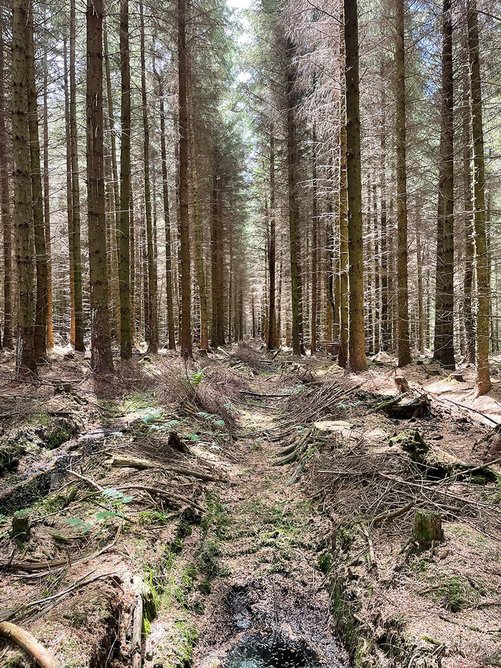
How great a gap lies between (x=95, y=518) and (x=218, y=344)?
61.0 ft

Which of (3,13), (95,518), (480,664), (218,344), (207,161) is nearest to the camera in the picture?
(480,664)

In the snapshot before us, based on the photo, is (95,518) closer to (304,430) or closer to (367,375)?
(304,430)

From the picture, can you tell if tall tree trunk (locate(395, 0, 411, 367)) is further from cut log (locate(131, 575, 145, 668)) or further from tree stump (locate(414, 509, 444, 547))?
cut log (locate(131, 575, 145, 668))

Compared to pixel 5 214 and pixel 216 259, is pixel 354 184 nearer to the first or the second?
pixel 5 214

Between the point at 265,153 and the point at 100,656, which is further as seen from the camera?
the point at 265,153

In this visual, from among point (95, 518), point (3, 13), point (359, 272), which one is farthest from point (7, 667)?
point (3, 13)

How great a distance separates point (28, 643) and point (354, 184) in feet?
29.7

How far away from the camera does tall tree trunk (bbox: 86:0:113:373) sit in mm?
8180

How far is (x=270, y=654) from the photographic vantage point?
2676mm

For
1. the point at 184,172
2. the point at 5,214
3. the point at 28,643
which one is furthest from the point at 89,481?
the point at 5,214

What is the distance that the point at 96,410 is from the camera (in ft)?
20.9

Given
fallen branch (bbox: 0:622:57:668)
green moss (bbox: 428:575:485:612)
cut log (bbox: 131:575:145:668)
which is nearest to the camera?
fallen branch (bbox: 0:622:57:668)

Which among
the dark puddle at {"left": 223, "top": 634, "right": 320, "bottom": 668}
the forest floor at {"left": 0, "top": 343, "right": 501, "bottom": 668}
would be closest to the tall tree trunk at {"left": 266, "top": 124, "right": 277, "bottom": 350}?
the forest floor at {"left": 0, "top": 343, "right": 501, "bottom": 668}

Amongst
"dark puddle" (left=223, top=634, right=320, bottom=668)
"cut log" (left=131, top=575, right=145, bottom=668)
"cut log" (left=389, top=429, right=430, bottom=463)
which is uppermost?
"cut log" (left=389, top=429, right=430, bottom=463)
